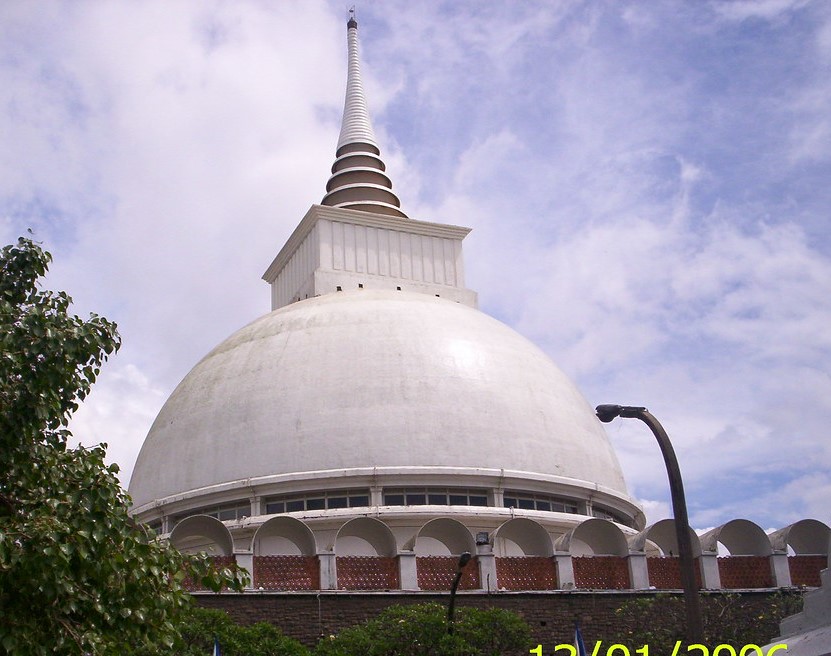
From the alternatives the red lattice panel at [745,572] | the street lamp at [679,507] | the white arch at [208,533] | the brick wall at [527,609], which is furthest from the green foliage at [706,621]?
the street lamp at [679,507]

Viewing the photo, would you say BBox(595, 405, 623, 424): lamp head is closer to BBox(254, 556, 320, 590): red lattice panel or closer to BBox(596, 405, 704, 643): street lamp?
BBox(596, 405, 704, 643): street lamp

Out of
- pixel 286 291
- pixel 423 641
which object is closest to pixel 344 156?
pixel 286 291

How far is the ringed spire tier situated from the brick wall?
18.4m

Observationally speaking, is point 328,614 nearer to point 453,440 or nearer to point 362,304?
point 453,440

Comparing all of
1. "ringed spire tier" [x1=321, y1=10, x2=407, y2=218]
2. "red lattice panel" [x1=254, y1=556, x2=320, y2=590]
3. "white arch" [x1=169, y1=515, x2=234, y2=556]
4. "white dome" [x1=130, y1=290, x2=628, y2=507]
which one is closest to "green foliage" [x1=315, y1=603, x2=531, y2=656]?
"red lattice panel" [x1=254, y1=556, x2=320, y2=590]

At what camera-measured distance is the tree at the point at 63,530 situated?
13.5 metres

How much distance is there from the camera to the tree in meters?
13.5

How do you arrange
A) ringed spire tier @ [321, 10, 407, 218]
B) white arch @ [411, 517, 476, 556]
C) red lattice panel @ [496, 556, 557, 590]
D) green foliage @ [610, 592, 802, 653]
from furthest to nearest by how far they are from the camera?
ringed spire tier @ [321, 10, 407, 218] < white arch @ [411, 517, 476, 556] < red lattice panel @ [496, 556, 557, 590] < green foliage @ [610, 592, 802, 653]

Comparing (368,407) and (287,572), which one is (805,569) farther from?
(287,572)

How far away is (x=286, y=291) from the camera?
4281cm

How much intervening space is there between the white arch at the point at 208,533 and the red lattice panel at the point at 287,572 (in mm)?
881

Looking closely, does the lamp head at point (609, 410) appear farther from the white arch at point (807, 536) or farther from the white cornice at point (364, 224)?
the white cornice at point (364, 224)

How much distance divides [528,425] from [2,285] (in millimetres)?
19282

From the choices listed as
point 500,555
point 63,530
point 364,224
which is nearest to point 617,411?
point 63,530
